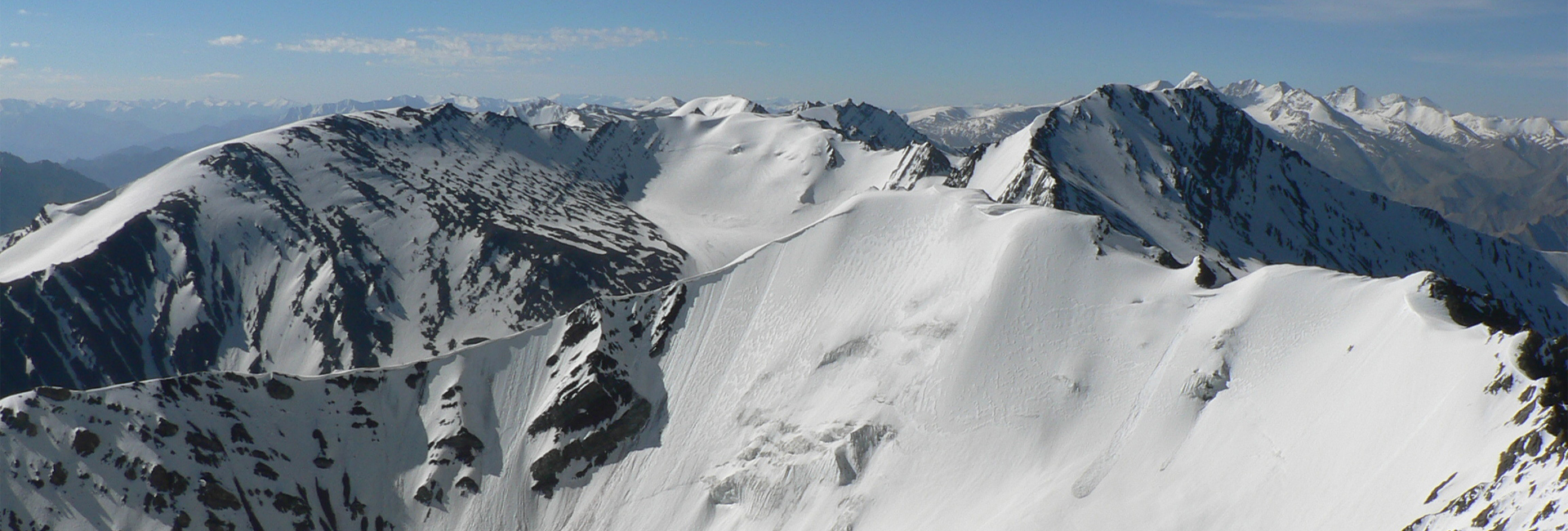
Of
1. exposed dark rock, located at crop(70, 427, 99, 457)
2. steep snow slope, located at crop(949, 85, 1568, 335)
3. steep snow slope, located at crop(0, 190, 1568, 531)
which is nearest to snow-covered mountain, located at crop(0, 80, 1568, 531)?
steep snow slope, located at crop(0, 190, 1568, 531)

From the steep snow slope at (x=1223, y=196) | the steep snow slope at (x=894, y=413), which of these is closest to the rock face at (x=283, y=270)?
the steep snow slope at (x=894, y=413)

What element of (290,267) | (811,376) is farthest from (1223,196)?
(290,267)

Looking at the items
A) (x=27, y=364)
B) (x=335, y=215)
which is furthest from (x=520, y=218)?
(x=27, y=364)

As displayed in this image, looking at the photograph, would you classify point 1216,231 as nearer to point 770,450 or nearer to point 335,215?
point 770,450

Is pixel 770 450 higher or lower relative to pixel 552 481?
higher

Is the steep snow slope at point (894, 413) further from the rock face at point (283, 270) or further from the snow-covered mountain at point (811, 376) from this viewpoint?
the rock face at point (283, 270)

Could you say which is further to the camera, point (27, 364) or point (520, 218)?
point (520, 218)

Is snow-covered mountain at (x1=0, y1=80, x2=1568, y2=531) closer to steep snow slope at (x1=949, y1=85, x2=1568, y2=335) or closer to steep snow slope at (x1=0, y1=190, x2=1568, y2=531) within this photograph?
steep snow slope at (x1=0, y1=190, x2=1568, y2=531)

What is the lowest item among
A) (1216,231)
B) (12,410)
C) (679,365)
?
(1216,231)
